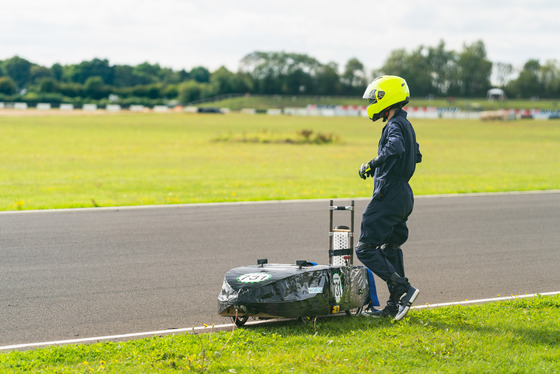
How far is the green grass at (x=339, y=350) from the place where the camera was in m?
4.36

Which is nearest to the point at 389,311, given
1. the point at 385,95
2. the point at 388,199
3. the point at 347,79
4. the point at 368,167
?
the point at 388,199

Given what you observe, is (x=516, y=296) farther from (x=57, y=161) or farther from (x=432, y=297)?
(x=57, y=161)

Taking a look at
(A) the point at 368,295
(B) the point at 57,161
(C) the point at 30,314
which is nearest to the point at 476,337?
(A) the point at 368,295

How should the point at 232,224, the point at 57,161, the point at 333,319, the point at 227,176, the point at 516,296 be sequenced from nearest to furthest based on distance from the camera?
1. the point at 333,319
2. the point at 516,296
3. the point at 232,224
4. the point at 227,176
5. the point at 57,161

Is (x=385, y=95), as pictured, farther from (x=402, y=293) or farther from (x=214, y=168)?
(x=214, y=168)

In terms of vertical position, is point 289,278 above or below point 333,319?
above

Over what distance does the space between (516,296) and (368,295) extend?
66.7 inches

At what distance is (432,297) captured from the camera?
6605 millimetres

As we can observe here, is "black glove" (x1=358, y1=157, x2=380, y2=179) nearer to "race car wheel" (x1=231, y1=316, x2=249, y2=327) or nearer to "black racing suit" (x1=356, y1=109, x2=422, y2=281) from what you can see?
"black racing suit" (x1=356, y1=109, x2=422, y2=281)

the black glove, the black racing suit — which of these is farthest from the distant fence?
the black glove

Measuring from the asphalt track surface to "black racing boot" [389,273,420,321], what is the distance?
0.96 meters

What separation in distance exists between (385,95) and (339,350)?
2183 millimetres

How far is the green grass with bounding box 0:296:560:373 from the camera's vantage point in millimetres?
4359

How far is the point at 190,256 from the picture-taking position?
835cm
